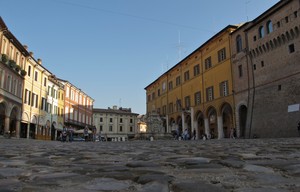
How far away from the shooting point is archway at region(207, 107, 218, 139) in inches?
1769

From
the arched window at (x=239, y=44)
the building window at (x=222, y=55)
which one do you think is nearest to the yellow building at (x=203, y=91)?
the building window at (x=222, y=55)

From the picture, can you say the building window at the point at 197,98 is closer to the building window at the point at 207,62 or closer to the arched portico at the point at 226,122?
the building window at the point at 207,62

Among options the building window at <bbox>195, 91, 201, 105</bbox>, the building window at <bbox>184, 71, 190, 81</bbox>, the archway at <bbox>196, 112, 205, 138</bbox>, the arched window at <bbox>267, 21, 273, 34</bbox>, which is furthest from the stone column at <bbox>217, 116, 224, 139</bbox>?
the arched window at <bbox>267, 21, 273, 34</bbox>

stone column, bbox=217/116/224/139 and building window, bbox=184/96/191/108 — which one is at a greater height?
building window, bbox=184/96/191/108

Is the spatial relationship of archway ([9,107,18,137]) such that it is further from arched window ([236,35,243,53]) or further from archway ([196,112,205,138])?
arched window ([236,35,243,53])

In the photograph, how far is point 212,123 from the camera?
154ft

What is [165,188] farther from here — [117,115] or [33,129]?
[117,115]

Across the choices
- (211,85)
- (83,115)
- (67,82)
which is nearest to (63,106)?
(67,82)

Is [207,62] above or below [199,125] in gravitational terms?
above

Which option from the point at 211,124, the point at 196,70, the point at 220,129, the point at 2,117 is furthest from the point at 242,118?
the point at 2,117

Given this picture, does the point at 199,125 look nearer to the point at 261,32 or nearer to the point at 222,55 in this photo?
the point at 222,55

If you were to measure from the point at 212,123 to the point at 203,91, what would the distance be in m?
4.97

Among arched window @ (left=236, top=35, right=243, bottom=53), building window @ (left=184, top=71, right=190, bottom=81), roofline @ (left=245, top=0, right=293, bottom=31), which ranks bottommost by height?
building window @ (left=184, top=71, right=190, bottom=81)

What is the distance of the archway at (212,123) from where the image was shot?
44931 mm
